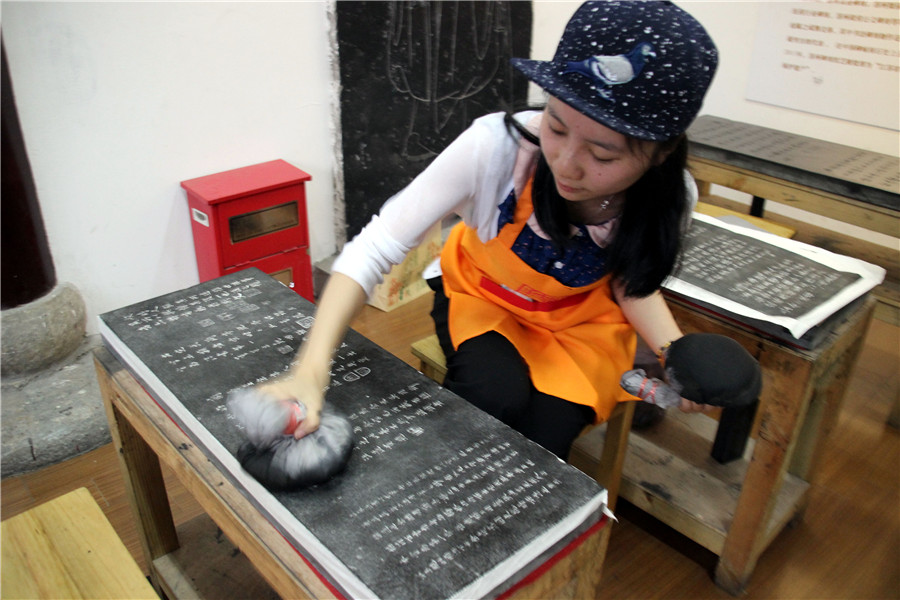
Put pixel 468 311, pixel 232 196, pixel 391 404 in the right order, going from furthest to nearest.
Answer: pixel 232 196, pixel 468 311, pixel 391 404

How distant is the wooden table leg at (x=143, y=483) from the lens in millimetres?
1135

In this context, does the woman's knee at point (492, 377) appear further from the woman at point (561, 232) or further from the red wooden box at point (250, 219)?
the red wooden box at point (250, 219)

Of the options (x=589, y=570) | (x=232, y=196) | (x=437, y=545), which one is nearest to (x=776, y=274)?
(x=589, y=570)

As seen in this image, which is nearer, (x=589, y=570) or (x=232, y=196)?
(x=589, y=570)

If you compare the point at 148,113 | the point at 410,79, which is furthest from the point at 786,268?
the point at 148,113

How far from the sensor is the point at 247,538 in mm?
781

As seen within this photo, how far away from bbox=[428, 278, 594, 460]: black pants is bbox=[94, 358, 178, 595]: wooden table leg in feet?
1.75

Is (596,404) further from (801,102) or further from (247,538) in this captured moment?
(801,102)

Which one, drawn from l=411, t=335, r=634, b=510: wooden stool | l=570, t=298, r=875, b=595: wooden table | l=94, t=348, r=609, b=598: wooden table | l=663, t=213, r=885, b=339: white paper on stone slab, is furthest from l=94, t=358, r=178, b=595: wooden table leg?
l=663, t=213, r=885, b=339: white paper on stone slab

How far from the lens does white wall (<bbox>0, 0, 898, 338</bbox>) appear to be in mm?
1746

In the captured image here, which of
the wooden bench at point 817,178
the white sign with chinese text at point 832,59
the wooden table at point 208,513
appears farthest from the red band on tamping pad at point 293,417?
the white sign with chinese text at point 832,59

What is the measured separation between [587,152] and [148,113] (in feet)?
4.80

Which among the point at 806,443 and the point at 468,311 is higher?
the point at 468,311

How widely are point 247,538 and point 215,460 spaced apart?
11 centimetres
